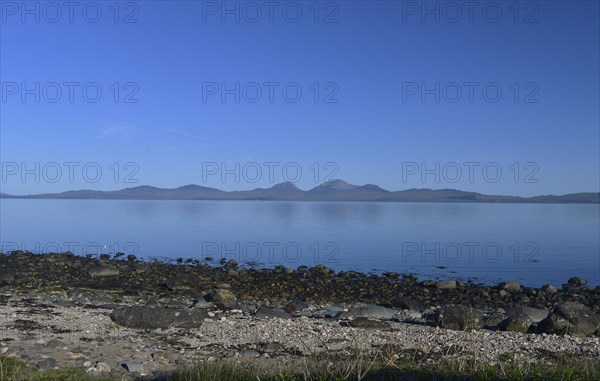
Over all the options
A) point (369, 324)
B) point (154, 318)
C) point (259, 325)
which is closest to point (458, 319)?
point (369, 324)

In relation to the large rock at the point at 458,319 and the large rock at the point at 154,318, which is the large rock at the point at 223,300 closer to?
the large rock at the point at 154,318

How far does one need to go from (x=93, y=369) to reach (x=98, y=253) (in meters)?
28.2

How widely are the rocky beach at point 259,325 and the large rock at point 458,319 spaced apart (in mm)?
23

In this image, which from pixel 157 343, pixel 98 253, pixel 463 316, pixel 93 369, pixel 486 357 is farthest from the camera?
pixel 98 253

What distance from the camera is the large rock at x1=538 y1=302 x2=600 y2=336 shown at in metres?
13.6

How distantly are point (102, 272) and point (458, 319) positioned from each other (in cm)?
1599

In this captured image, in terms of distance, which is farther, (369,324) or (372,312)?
(372,312)

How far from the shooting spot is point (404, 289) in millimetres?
23922

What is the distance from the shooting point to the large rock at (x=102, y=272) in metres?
24.5

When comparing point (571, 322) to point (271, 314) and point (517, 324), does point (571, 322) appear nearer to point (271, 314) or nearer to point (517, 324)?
point (517, 324)

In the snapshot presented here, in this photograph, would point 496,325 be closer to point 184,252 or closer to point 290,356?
point 290,356

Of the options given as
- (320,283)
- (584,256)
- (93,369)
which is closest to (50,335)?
(93,369)

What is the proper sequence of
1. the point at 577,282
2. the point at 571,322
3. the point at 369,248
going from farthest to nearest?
1. the point at 369,248
2. the point at 577,282
3. the point at 571,322

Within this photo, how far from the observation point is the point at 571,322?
13734 millimetres
